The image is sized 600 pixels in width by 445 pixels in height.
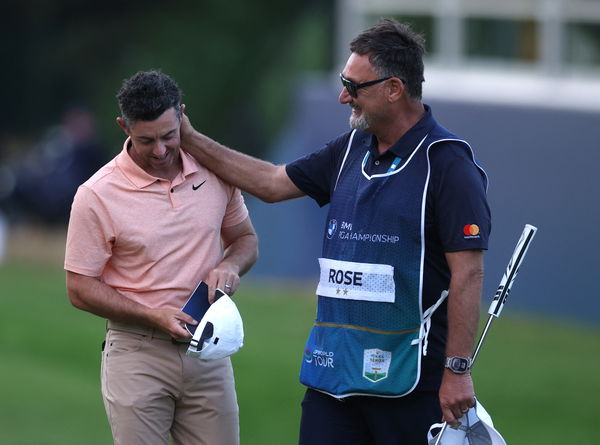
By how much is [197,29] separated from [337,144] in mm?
23367

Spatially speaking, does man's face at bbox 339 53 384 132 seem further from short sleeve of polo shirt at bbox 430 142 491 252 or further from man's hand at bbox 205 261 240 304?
man's hand at bbox 205 261 240 304

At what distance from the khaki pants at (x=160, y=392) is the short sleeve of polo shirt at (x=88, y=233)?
1.12 ft

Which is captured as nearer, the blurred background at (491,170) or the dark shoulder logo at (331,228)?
the dark shoulder logo at (331,228)

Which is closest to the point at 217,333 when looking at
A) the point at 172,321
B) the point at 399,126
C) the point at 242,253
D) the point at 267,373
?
the point at 172,321

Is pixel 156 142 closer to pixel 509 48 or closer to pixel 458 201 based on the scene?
pixel 458 201

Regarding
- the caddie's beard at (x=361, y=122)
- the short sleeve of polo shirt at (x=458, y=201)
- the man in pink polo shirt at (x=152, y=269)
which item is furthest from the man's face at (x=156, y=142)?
the short sleeve of polo shirt at (x=458, y=201)

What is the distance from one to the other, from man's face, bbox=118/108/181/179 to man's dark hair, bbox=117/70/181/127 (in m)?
0.03

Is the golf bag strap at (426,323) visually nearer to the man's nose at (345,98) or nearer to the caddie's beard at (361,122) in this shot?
the caddie's beard at (361,122)

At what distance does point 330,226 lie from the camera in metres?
5.20

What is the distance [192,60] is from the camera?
27.7m

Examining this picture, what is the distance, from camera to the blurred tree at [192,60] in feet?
90.5

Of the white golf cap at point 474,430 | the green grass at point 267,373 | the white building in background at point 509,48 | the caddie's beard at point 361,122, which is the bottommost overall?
the green grass at point 267,373

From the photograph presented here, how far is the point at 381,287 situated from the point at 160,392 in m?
1.05

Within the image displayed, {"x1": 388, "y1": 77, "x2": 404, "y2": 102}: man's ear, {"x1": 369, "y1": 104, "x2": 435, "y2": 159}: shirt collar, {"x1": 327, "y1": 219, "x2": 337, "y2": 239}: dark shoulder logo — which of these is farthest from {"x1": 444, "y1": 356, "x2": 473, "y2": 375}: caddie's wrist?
{"x1": 388, "y1": 77, "x2": 404, "y2": 102}: man's ear
